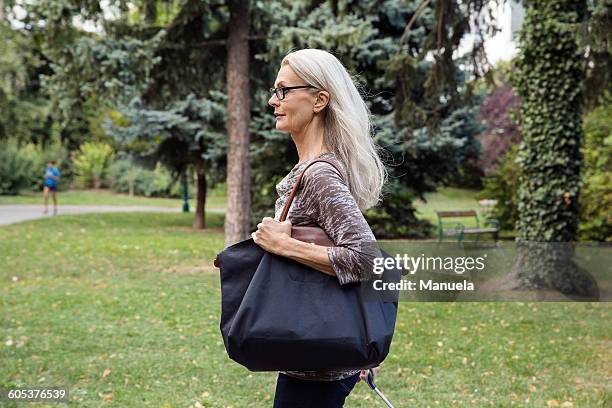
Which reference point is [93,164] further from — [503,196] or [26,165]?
[503,196]

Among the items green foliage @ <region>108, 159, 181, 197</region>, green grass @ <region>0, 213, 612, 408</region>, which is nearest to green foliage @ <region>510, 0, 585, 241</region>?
green grass @ <region>0, 213, 612, 408</region>

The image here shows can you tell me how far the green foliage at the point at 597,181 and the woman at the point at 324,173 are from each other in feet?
47.2

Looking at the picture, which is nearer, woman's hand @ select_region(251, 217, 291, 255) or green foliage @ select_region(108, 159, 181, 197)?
woman's hand @ select_region(251, 217, 291, 255)

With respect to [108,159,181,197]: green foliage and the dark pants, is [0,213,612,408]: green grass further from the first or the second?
[108,159,181,197]: green foliage

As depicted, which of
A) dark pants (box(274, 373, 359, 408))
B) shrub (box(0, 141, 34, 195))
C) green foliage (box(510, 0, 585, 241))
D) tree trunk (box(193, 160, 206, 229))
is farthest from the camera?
shrub (box(0, 141, 34, 195))

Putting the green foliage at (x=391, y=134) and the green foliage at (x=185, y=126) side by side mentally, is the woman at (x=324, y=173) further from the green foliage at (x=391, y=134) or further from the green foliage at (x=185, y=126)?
the green foliage at (x=185, y=126)

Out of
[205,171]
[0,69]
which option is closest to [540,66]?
[205,171]

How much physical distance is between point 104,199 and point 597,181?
28100 mm

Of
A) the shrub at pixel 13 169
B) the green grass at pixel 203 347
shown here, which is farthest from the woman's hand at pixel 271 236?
the shrub at pixel 13 169

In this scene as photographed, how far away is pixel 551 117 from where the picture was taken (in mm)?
10219

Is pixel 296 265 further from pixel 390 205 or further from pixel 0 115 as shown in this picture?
pixel 0 115

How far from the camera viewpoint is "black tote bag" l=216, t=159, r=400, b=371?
200 cm

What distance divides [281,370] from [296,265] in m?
0.32

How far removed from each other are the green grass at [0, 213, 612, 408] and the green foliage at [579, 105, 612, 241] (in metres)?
5.93
